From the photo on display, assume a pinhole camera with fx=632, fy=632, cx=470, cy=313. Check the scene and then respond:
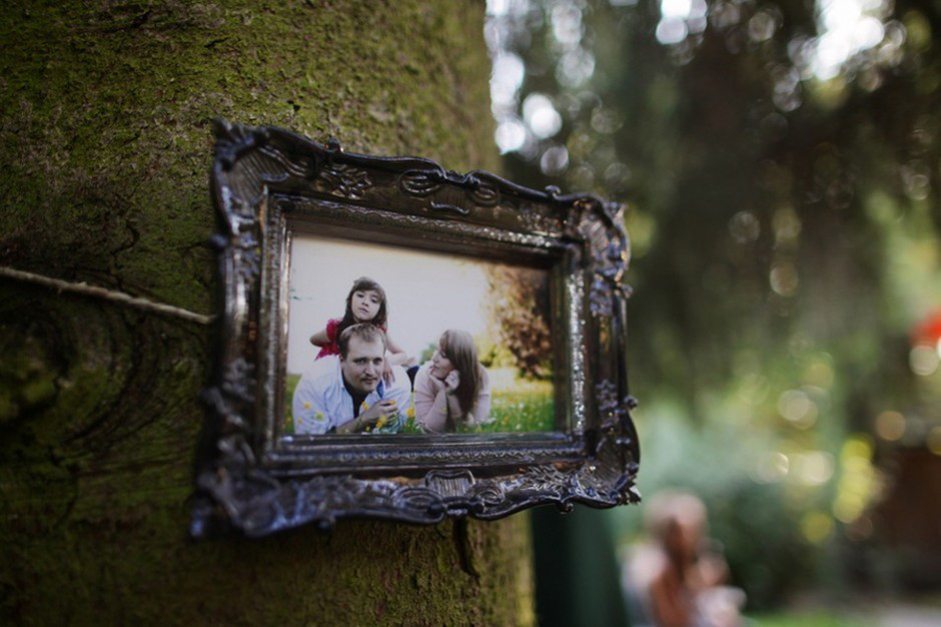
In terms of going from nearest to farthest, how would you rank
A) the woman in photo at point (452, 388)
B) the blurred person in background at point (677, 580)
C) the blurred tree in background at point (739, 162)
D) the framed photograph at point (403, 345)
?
the framed photograph at point (403, 345) < the woman in photo at point (452, 388) < the blurred tree in background at point (739, 162) < the blurred person in background at point (677, 580)

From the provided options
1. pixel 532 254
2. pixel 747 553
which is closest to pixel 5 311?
pixel 532 254

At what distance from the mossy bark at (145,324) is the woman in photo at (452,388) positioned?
147 millimetres

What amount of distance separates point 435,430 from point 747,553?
18.8 feet

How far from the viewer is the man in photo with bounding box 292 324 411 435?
27.8 inches

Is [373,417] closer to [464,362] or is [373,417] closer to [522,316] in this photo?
[464,362]

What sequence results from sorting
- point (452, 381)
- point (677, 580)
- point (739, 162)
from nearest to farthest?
point (452, 381)
point (739, 162)
point (677, 580)

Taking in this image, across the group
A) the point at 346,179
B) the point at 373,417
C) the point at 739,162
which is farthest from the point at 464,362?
the point at 739,162

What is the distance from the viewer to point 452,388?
815mm

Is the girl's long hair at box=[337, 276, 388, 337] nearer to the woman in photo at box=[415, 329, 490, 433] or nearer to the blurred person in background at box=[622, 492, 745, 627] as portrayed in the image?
the woman in photo at box=[415, 329, 490, 433]

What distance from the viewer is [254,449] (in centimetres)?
66

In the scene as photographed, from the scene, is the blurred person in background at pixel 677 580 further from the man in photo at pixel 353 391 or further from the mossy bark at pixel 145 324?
the man in photo at pixel 353 391

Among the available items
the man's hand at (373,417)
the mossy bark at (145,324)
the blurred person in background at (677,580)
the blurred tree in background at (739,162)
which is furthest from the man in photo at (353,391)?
the blurred person in background at (677,580)

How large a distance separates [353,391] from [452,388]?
136mm

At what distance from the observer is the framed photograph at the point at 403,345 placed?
667mm
